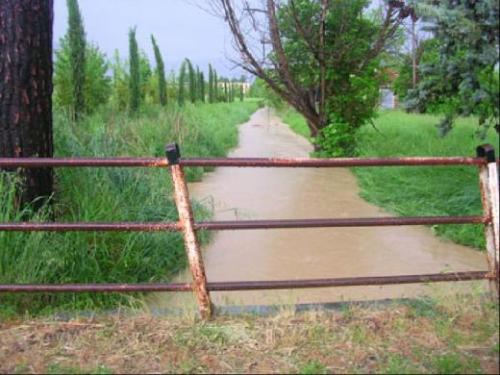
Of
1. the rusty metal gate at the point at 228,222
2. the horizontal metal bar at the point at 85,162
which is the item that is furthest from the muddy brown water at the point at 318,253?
the horizontal metal bar at the point at 85,162

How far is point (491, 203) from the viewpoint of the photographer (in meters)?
3.53

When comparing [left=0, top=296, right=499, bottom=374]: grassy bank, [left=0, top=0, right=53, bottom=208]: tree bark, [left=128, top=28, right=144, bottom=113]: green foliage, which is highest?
[left=128, top=28, right=144, bottom=113]: green foliage

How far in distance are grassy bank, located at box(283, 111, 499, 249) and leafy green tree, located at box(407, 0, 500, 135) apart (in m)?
1.02

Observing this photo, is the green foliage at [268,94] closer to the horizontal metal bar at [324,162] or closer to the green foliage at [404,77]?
the green foliage at [404,77]

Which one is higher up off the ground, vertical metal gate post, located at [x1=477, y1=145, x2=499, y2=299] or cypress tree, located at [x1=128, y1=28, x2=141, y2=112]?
cypress tree, located at [x1=128, y1=28, x2=141, y2=112]

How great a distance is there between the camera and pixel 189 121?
15.0 metres

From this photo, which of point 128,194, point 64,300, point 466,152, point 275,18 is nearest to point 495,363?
point 64,300

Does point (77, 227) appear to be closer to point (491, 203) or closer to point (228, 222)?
point (228, 222)

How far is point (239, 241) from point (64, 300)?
287cm

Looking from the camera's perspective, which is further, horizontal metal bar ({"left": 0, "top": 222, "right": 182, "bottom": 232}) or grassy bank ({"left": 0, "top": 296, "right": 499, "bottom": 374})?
horizontal metal bar ({"left": 0, "top": 222, "right": 182, "bottom": 232})

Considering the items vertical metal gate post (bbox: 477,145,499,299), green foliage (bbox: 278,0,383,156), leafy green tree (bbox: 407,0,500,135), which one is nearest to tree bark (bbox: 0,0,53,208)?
leafy green tree (bbox: 407,0,500,135)

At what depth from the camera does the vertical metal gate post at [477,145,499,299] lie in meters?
3.49

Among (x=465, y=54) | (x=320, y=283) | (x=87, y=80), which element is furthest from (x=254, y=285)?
(x=87, y=80)

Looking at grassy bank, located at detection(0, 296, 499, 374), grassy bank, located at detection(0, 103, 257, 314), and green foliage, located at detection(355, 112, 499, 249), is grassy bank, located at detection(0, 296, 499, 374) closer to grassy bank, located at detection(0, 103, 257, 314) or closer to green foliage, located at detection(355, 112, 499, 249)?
grassy bank, located at detection(0, 103, 257, 314)
